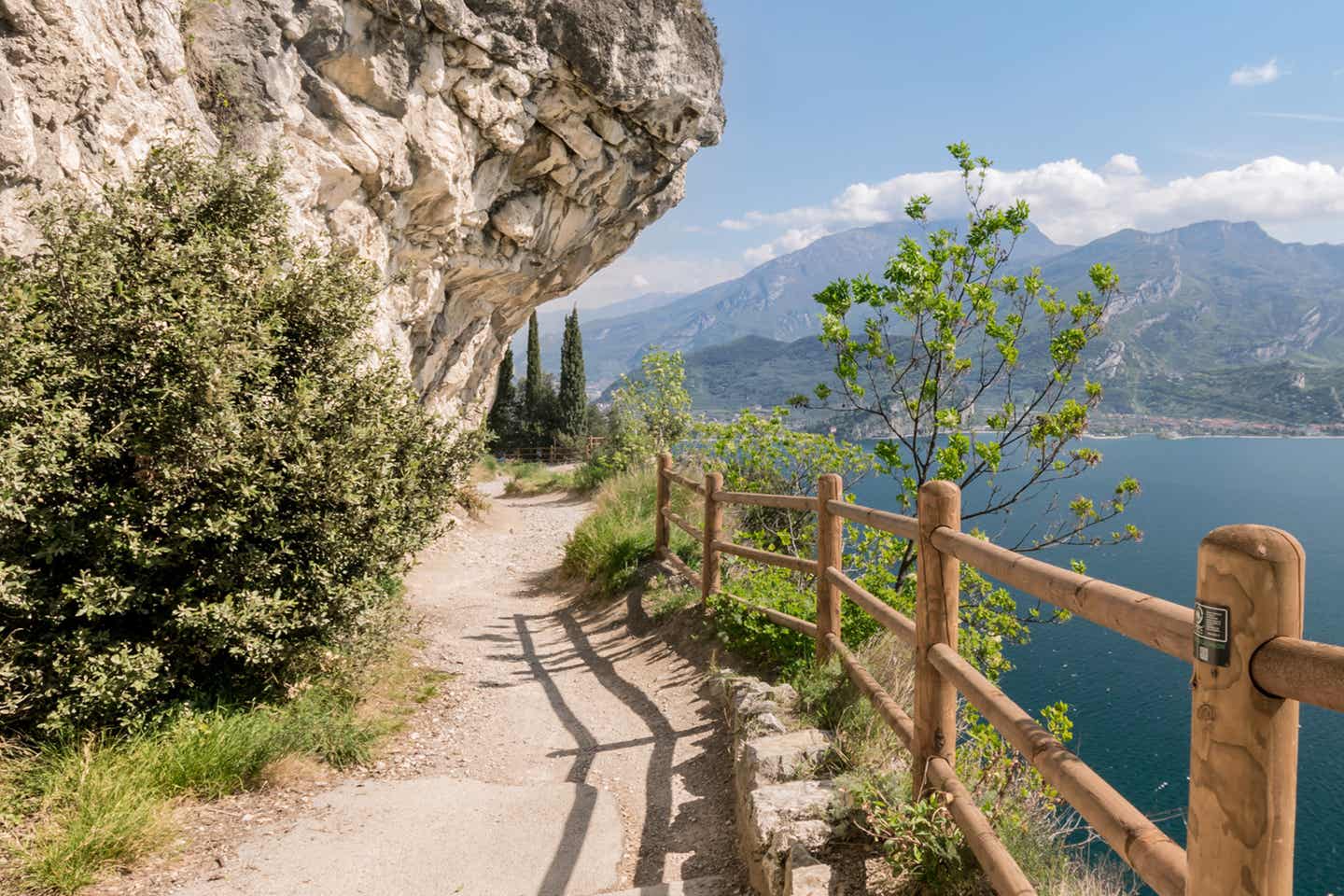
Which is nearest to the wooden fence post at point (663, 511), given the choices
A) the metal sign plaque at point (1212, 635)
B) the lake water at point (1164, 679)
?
the lake water at point (1164, 679)

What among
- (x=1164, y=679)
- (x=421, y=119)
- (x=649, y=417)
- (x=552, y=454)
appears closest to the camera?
(x=421, y=119)

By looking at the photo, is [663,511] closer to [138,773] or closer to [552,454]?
[138,773]

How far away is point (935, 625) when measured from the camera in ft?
9.38

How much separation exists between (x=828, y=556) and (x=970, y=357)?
316cm

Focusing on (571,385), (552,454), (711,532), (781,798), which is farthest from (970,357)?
(571,385)

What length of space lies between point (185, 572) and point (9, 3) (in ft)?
12.9

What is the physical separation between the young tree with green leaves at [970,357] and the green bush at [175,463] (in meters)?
4.24

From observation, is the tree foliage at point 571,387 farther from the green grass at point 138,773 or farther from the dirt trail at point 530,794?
the green grass at point 138,773

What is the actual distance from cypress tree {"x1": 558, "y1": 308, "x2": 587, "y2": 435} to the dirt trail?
107 ft

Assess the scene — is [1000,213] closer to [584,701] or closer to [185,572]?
[584,701]

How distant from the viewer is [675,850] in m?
3.74

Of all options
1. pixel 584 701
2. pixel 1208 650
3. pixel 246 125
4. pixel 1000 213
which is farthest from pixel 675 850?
pixel 246 125

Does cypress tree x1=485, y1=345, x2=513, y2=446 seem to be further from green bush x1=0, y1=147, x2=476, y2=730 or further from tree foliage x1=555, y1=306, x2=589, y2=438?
green bush x1=0, y1=147, x2=476, y2=730

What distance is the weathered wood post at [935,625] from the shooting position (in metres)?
2.84
